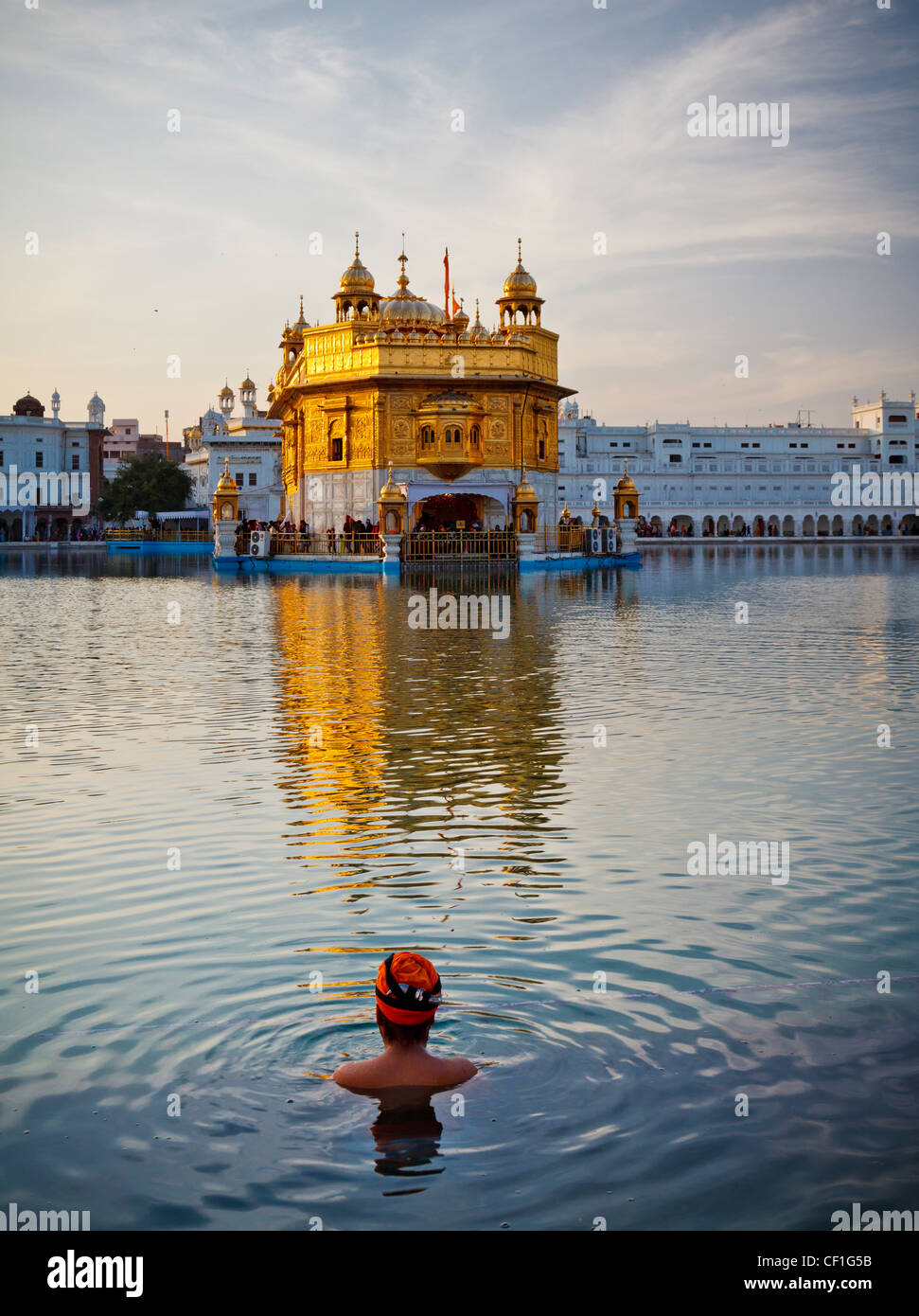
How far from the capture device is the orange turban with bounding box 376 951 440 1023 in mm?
4387

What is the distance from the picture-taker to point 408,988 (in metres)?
4.39

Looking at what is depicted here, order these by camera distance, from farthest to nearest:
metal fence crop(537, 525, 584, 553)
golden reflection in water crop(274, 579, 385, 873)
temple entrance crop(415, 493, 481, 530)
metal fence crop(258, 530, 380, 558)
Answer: temple entrance crop(415, 493, 481, 530) → metal fence crop(537, 525, 584, 553) → metal fence crop(258, 530, 380, 558) → golden reflection in water crop(274, 579, 385, 873)

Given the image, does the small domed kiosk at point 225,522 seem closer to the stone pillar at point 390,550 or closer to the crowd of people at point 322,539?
the crowd of people at point 322,539

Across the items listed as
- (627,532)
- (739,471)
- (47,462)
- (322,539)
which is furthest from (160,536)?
(739,471)

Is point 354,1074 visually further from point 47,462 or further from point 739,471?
point 739,471

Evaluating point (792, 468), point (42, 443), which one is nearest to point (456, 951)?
point (42, 443)


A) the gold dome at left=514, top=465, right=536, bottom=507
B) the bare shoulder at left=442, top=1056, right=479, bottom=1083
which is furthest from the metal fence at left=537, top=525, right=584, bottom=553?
the bare shoulder at left=442, top=1056, right=479, bottom=1083

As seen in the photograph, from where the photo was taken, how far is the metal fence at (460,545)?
4594 centimetres

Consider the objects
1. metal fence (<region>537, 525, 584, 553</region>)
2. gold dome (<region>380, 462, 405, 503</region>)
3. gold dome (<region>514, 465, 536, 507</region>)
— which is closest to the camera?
gold dome (<region>380, 462, 405, 503</region>)

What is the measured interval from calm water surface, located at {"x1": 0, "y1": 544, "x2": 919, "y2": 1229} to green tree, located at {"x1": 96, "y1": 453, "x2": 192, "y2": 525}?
245 feet

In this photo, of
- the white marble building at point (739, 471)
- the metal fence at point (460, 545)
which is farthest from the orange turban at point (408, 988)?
the white marble building at point (739, 471)

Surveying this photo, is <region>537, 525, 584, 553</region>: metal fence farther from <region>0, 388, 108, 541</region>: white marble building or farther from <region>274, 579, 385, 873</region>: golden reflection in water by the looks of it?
<region>0, 388, 108, 541</region>: white marble building

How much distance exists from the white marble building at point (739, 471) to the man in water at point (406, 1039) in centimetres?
10912

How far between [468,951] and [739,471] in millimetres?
113765
